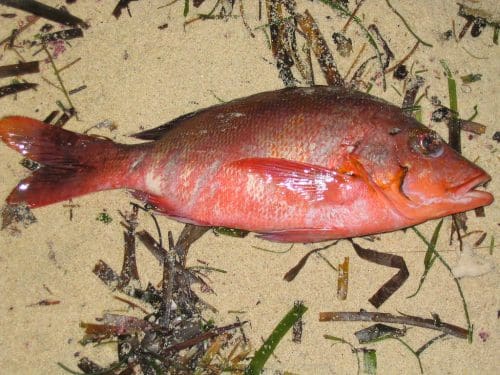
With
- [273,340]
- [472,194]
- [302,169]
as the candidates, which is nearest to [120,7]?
[302,169]

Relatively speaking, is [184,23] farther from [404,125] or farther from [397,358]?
[397,358]

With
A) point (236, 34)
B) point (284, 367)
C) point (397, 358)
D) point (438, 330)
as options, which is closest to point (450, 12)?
point (236, 34)

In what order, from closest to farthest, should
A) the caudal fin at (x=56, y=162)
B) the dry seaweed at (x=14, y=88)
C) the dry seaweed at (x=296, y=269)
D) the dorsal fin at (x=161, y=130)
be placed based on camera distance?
the caudal fin at (x=56, y=162) < the dorsal fin at (x=161, y=130) < the dry seaweed at (x=296, y=269) < the dry seaweed at (x=14, y=88)

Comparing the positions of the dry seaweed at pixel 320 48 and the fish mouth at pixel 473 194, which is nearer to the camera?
the fish mouth at pixel 473 194

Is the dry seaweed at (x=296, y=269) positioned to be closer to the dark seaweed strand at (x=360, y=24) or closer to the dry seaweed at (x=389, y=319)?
the dry seaweed at (x=389, y=319)

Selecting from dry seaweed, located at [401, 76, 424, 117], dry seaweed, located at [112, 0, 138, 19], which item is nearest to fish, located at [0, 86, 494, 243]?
dry seaweed, located at [401, 76, 424, 117]

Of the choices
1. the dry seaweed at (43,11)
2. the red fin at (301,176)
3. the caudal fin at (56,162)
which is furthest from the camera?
the dry seaweed at (43,11)

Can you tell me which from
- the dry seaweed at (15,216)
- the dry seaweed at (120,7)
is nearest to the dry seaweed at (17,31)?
the dry seaweed at (120,7)
